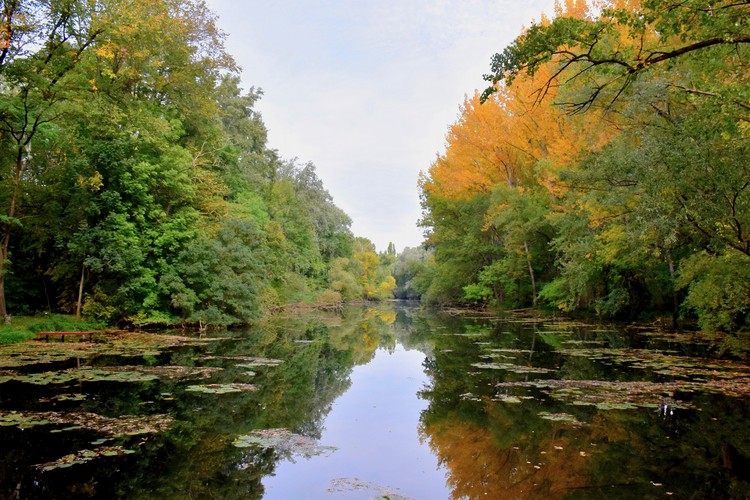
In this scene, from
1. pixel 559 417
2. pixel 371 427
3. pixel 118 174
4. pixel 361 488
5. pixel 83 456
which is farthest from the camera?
pixel 118 174

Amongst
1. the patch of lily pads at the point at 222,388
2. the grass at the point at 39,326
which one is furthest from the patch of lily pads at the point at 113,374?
the grass at the point at 39,326

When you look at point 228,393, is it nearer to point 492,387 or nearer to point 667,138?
point 492,387

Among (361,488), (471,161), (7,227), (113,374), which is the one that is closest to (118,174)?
(7,227)

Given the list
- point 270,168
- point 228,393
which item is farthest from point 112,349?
point 270,168

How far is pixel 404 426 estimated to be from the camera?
6297 millimetres

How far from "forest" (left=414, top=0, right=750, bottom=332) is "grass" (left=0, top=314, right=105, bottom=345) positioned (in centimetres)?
A: 1404

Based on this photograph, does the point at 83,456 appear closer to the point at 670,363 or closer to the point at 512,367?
the point at 512,367

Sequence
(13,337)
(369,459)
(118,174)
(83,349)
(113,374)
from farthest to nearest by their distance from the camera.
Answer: (118,174), (13,337), (83,349), (113,374), (369,459)

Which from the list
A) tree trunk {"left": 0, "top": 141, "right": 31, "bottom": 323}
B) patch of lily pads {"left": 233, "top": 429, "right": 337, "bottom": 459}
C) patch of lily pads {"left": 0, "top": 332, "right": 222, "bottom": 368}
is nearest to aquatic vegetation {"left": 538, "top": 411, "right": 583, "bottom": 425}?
patch of lily pads {"left": 233, "top": 429, "right": 337, "bottom": 459}

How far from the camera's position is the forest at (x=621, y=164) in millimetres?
6711

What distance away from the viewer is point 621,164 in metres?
13.1

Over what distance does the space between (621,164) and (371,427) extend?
11.2 m

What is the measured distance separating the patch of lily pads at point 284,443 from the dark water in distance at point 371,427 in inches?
1.0

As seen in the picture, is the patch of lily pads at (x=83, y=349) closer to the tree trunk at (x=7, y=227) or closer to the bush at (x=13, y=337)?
the bush at (x=13, y=337)
